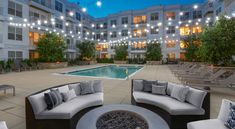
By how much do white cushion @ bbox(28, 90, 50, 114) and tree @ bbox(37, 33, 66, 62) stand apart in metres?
18.5

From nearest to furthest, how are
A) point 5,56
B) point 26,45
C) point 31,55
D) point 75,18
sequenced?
point 5,56, point 26,45, point 31,55, point 75,18

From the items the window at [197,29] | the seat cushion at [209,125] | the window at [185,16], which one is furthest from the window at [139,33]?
the seat cushion at [209,125]

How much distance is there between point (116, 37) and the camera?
38.7 meters

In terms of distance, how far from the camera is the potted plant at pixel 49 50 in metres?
20.8

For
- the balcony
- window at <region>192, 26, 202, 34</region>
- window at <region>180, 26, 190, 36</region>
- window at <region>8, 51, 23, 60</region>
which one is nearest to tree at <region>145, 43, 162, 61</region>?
window at <region>180, 26, 190, 36</region>

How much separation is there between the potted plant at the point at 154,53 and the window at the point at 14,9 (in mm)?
21259

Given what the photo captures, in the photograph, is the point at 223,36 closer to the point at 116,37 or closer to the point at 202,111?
the point at 202,111

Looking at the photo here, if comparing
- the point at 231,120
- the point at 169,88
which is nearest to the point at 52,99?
the point at 169,88

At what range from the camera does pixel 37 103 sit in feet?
12.2

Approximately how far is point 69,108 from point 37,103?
29.2 inches

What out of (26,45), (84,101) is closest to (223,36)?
(84,101)

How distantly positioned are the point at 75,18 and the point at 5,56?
17.0 metres

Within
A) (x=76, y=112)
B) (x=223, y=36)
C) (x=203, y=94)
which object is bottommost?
(x=76, y=112)

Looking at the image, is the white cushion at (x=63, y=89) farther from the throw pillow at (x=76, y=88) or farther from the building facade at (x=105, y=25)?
the building facade at (x=105, y=25)
